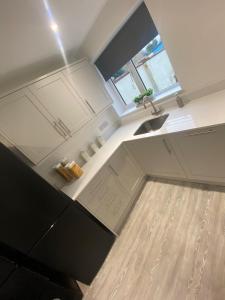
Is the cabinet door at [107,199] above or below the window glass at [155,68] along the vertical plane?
below

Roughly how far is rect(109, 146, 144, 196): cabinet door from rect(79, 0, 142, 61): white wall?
156cm

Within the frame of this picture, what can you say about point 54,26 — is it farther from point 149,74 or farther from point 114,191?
point 114,191

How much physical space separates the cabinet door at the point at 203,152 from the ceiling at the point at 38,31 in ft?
5.35

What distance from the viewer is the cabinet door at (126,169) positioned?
2288 millimetres

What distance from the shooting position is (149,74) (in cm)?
271

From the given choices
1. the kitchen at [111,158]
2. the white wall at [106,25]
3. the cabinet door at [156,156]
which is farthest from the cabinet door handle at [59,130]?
the white wall at [106,25]

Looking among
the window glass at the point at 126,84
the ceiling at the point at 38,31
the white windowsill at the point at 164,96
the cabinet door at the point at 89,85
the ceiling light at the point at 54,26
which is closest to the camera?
the ceiling at the point at 38,31

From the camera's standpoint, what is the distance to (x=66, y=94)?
238 centimetres

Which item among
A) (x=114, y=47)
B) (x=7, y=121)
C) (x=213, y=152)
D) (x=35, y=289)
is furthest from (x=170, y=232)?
(x=114, y=47)

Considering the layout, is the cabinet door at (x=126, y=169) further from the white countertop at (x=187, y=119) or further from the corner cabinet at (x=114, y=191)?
the white countertop at (x=187, y=119)

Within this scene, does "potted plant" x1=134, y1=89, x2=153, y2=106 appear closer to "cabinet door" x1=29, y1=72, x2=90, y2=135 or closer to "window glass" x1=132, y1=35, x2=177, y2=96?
"window glass" x1=132, y1=35, x2=177, y2=96

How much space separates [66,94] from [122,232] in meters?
2.01

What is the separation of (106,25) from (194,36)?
3.77 feet

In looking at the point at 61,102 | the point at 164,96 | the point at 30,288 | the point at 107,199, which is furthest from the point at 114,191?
the point at 164,96
